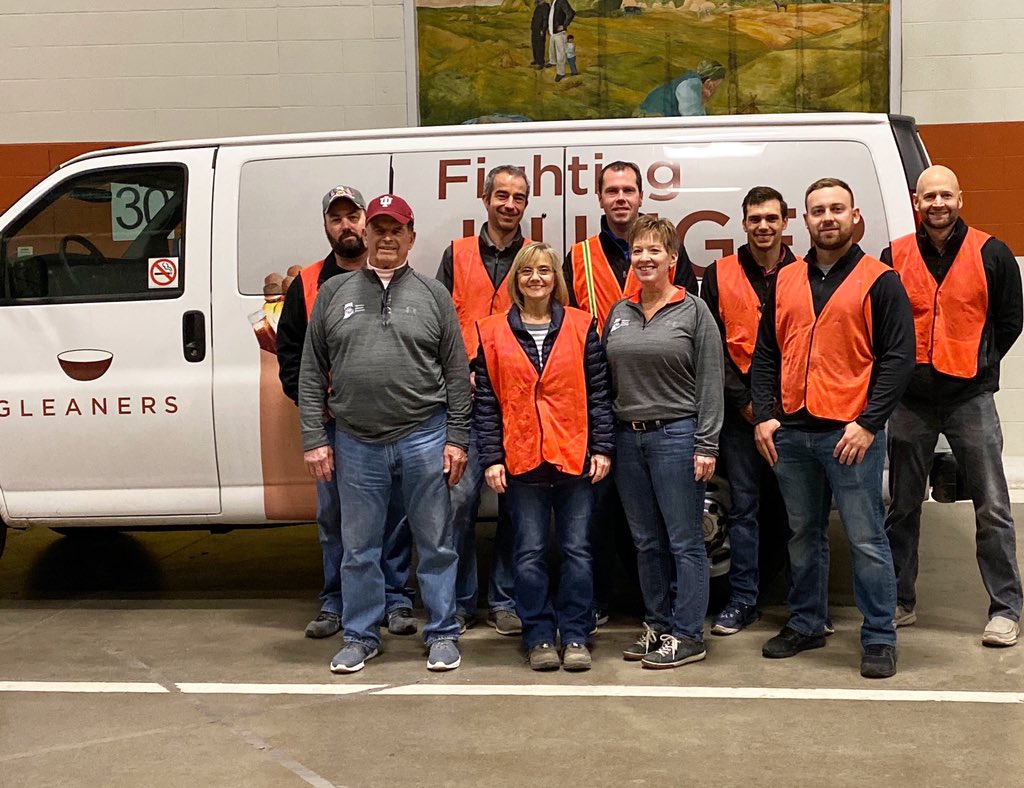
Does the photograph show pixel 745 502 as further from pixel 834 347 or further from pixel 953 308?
pixel 953 308

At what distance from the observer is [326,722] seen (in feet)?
15.0

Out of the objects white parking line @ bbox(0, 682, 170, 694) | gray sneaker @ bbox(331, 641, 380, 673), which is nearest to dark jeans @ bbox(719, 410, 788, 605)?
gray sneaker @ bbox(331, 641, 380, 673)

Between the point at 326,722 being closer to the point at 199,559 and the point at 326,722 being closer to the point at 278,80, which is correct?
the point at 199,559

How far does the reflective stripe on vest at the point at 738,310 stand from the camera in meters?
5.29

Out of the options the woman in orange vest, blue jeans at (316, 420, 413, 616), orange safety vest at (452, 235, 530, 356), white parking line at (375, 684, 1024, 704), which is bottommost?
white parking line at (375, 684, 1024, 704)

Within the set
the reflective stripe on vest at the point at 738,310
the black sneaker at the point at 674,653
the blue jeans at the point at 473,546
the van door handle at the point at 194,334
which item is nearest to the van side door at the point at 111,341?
the van door handle at the point at 194,334

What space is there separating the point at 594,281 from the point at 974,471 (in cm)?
171

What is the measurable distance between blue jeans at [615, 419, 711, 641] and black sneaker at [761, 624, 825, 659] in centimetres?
29

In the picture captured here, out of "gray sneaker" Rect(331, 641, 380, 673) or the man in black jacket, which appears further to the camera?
the man in black jacket

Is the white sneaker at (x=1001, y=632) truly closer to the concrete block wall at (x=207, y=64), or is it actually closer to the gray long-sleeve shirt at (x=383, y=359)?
the gray long-sleeve shirt at (x=383, y=359)

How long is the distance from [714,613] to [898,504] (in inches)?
36.9

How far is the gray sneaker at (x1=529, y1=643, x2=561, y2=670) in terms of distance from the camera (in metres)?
5.07

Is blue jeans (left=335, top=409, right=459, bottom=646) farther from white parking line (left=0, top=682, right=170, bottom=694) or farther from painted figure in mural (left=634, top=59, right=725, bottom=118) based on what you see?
painted figure in mural (left=634, top=59, right=725, bottom=118)

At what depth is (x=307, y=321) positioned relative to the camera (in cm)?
534
